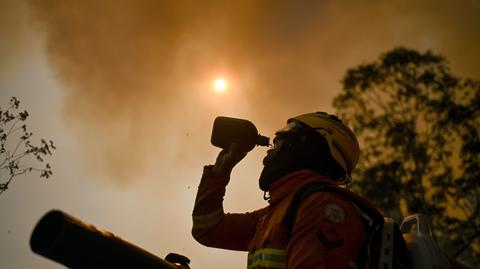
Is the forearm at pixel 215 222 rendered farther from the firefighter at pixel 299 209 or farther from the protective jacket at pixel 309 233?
the protective jacket at pixel 309 233

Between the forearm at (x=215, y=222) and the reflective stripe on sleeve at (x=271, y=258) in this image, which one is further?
the forearm at (x=215, y=222)

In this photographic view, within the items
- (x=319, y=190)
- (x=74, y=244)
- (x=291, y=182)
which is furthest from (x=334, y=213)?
(x=74, y=244)

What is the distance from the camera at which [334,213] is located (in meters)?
2.88

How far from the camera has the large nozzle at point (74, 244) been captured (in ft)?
5.27

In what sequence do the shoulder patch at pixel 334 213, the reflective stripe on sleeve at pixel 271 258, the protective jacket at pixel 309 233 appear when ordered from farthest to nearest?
the reflective stripe on sleeve at pixel 271 258 → the shoulder patch at pixel 334 213 → the protective jacket at pixel 309 233

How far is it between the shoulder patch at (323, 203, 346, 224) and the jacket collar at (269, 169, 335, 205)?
0.64 metres

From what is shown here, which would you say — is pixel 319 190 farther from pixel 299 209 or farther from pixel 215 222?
pixel 215 222

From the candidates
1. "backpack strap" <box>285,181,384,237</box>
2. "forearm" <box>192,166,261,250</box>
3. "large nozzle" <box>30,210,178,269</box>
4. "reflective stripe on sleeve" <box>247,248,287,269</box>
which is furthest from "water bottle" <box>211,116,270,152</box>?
"large nozzle" <box>30,210,178,269</box>

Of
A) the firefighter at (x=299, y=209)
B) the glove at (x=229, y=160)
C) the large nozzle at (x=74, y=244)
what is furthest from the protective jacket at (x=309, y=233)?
the large nozzle at (x=74, y=244)

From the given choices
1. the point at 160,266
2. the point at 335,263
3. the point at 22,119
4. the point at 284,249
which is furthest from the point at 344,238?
the point at 22,119

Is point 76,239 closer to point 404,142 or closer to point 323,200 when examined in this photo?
point 323,200

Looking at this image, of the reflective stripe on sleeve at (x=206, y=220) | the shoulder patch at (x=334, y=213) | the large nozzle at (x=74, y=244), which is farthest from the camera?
the reflective stripe on sleeve at (x=206, y=220)

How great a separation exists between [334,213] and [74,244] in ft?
5.71

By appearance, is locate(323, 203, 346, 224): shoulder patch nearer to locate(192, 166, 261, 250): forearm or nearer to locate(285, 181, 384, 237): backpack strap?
locate(285, 181, 384, 237): backpack strap
